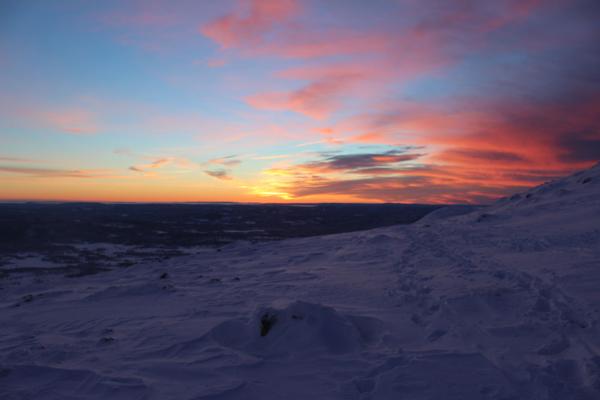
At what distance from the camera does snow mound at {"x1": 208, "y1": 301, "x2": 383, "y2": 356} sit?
18.5ft

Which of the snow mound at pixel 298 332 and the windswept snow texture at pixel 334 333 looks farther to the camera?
the snow mound at pixel 298 332

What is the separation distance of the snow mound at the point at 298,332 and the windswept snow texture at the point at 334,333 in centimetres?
2

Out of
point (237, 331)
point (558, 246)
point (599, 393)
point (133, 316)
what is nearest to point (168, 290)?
point (133, 316)

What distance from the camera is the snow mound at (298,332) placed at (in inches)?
222

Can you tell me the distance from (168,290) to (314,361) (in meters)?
6.18

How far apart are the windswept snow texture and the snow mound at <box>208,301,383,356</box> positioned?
0.9 inches

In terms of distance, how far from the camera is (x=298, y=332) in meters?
5.93

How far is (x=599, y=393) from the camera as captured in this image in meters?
3.96

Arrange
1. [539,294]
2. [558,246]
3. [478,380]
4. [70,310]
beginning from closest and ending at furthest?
[478,380]
[539,294]
[70,310]
[558,246]

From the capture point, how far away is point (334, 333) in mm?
5922

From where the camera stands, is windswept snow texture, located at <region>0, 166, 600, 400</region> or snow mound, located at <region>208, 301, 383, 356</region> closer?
windswept snow texture, located at <region>0, 166, 600, 400</region>

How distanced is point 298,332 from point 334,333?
564mm

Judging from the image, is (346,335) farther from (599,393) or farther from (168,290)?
(168,290)

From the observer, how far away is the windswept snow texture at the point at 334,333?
14.8 feet
